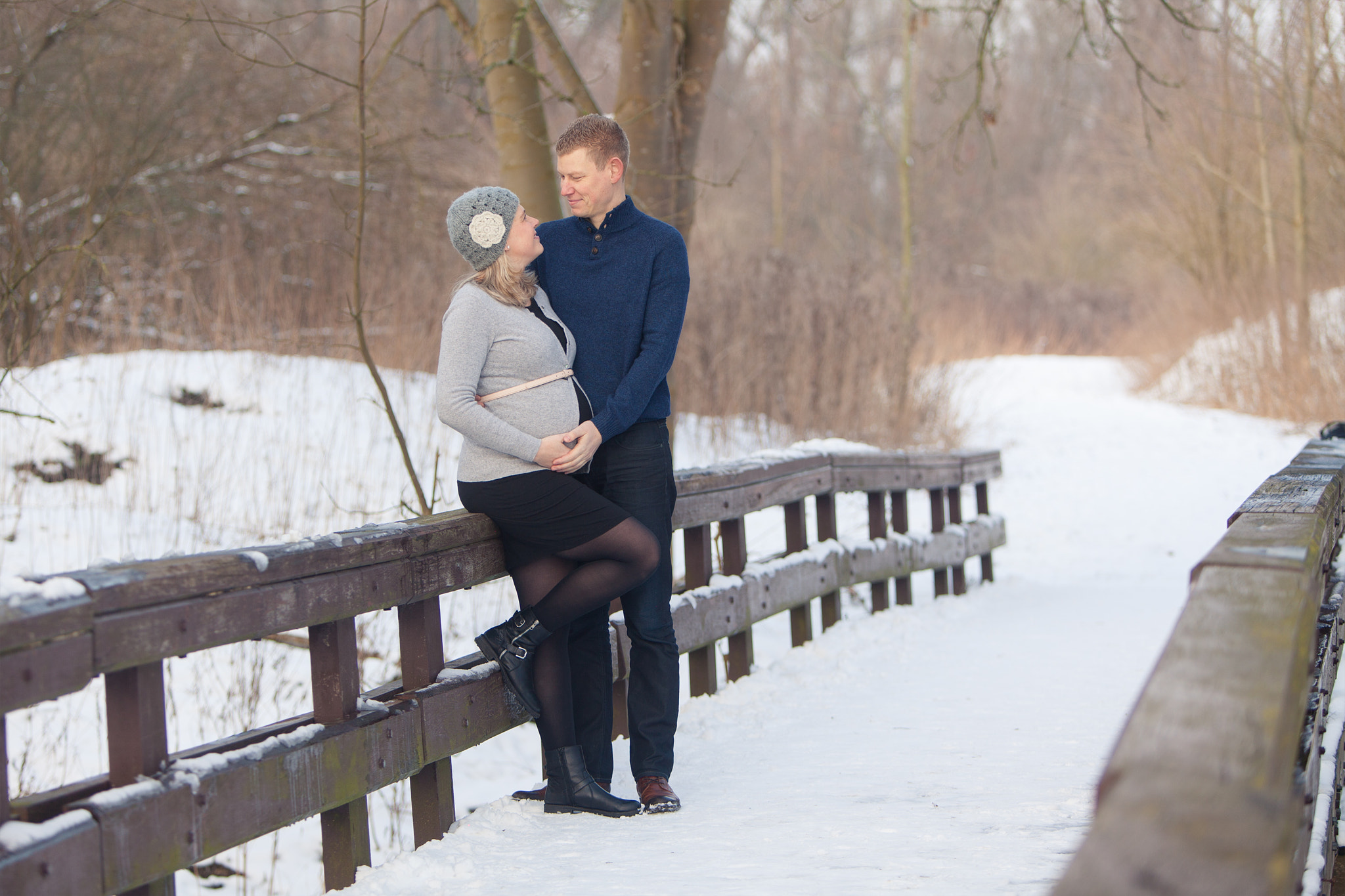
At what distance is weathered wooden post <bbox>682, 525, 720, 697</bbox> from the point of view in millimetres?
4551

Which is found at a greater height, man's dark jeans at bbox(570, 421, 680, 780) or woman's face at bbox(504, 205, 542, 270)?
woman's face at bbox(504, 205, 542, 270)

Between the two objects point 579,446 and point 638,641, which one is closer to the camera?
point 579,446

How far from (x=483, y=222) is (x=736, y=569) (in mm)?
2144

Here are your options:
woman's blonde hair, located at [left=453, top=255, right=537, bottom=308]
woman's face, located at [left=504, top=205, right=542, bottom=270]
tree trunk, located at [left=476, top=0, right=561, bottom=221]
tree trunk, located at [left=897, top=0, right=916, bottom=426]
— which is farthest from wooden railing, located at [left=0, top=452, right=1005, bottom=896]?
tree trunk, located at [left=897, top=0, right=916, bottom=426]

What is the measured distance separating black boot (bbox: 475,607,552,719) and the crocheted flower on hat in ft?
3.11

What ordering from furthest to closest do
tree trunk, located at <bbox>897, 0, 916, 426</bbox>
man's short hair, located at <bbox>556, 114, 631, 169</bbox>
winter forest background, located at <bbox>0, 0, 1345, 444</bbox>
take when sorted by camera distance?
tree trunk, located at <bbox>897, 0, 916, 426</bbox> → winter forest background, located at <bbox>0, 0, 1345, 444</bbox> → man's short hair, located at <bbox>556, 114, 631, 169</bbox>

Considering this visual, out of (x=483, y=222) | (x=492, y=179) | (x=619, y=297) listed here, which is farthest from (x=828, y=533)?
(x=492, y=179)

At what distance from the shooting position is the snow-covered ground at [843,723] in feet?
9.22

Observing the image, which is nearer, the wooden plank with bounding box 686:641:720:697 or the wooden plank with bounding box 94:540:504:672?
the wooden plank with bounding box 94:540:504:672

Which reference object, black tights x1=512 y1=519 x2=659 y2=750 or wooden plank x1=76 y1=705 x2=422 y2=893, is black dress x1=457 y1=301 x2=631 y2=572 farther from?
wooden plank x1=76 y1=705 x2=422 y2=893

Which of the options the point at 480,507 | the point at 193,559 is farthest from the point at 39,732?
the point at 193,559

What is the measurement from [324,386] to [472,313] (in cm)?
603

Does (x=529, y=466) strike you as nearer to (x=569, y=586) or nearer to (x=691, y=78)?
(x=569, y=586)

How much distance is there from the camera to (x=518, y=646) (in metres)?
3.26
